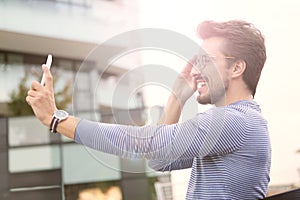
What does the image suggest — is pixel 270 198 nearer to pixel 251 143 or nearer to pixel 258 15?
pixel 251 143

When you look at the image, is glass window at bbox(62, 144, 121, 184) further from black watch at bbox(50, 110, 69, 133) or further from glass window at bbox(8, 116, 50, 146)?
black watch at bbox(50, 110, 69, 133)

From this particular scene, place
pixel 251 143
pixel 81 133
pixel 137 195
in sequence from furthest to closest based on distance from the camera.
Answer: pixel 137 195 → pixel 251 143 → pixel 81 133

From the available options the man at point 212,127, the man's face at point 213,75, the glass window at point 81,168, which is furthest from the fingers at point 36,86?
the glass window at point 81,168

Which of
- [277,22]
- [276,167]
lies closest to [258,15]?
[277,22]

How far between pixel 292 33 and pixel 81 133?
9.19 feet

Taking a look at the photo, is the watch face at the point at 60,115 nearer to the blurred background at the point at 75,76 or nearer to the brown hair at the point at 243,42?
the brown hair at the point at 243,42

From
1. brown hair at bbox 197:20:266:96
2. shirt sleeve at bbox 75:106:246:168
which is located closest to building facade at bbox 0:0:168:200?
brown hair at bbox 197:20:266:96

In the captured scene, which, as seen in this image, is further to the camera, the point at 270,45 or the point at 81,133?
the point at 270,45

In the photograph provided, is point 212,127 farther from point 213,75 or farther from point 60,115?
point 60,115

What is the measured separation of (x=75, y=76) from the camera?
3100mm

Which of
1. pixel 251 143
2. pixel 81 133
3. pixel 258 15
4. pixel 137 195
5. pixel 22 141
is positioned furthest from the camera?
pixel 22 141

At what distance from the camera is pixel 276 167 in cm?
336

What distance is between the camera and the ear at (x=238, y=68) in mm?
997

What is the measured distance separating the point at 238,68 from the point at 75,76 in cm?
218
